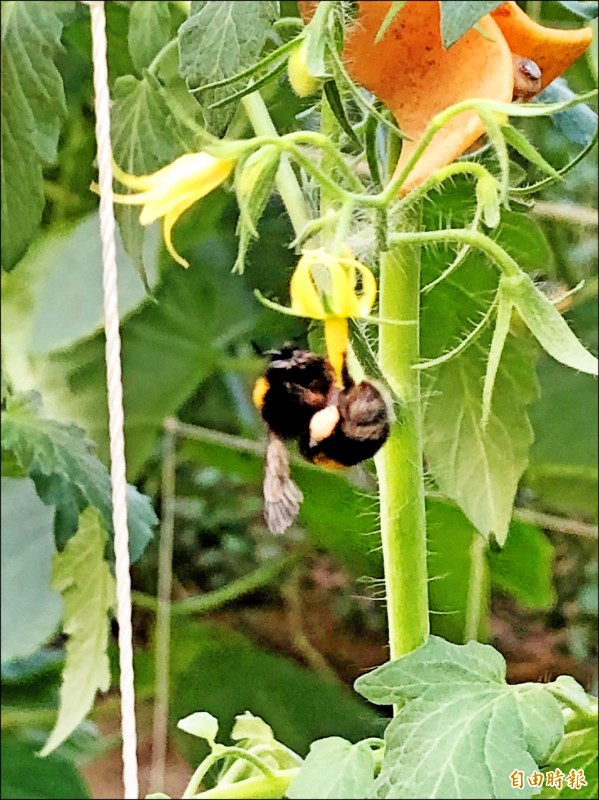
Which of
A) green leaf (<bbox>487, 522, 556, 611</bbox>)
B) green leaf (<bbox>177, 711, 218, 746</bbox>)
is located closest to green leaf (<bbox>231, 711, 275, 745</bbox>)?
green leaf (<bbox>177, 711, 218, 746</bbox>)

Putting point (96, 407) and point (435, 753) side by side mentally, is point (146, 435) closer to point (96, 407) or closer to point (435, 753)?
→ point (96, 407)

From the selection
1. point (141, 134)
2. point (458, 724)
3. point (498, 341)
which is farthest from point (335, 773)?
point (141, 134)

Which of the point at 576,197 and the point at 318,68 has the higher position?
the point at 318,68

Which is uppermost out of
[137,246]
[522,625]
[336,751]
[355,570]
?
[137,246]

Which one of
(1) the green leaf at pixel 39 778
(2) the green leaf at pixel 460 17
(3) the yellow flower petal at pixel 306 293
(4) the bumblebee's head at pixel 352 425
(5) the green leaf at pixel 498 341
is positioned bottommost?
(1) the green leaf at pixel 39 778

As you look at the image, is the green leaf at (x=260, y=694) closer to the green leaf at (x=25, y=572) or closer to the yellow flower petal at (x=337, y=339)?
the green leaf at (x=25, y=572)

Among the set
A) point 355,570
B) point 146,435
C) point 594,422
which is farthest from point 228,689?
point 594,422

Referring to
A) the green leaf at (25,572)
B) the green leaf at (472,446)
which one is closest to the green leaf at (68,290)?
the green leaf at (25,572)
